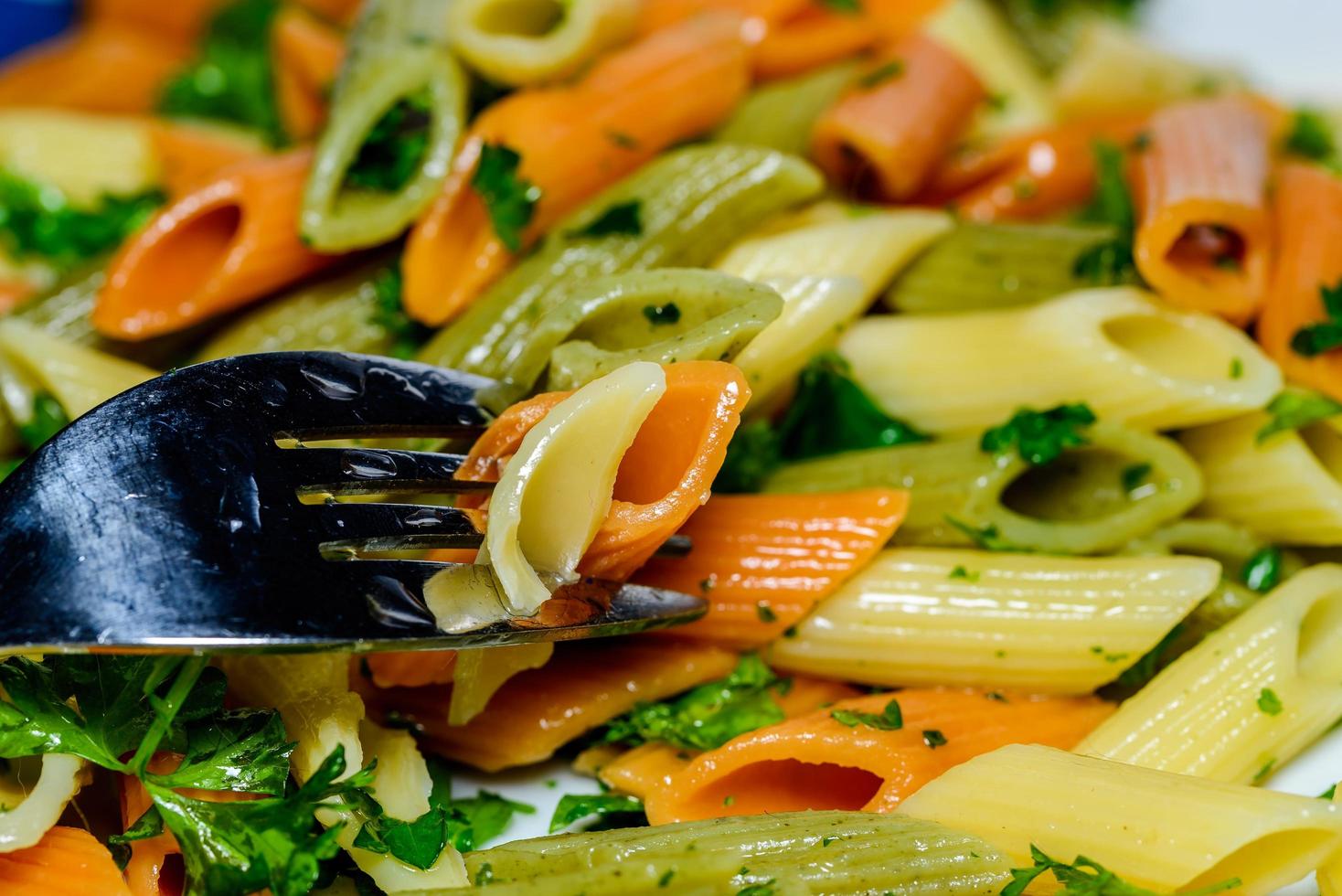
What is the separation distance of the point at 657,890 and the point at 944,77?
204 centimetres

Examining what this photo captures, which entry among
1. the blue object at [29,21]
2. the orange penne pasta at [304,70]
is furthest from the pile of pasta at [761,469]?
the blue object at [29,21]

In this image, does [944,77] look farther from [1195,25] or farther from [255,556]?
[255,556]

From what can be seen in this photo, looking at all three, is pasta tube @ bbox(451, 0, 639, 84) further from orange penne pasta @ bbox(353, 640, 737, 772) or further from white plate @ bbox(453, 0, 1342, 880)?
white plate @ bbox(453, 0, 1342, 880)

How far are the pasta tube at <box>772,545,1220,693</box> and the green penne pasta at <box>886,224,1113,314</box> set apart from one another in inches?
25.3

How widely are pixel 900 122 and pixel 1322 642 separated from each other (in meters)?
1.37

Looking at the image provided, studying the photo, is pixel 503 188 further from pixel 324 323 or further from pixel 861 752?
pixel 861 752

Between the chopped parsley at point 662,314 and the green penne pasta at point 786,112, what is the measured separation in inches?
33.4

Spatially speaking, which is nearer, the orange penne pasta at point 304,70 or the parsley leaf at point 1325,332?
the parsley leaf at point 1325,332

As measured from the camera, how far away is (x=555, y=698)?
2.01 meters

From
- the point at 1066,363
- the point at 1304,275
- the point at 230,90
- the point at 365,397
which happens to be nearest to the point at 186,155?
the point at 230,90

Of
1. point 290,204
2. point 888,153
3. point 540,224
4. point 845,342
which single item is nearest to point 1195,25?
point 888,153

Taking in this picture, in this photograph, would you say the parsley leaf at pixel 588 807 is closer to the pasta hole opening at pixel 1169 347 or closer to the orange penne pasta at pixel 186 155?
the pasta hole opening at pixel 1169 347

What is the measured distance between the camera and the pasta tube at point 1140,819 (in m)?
1.57

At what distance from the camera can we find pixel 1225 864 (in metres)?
1.63
